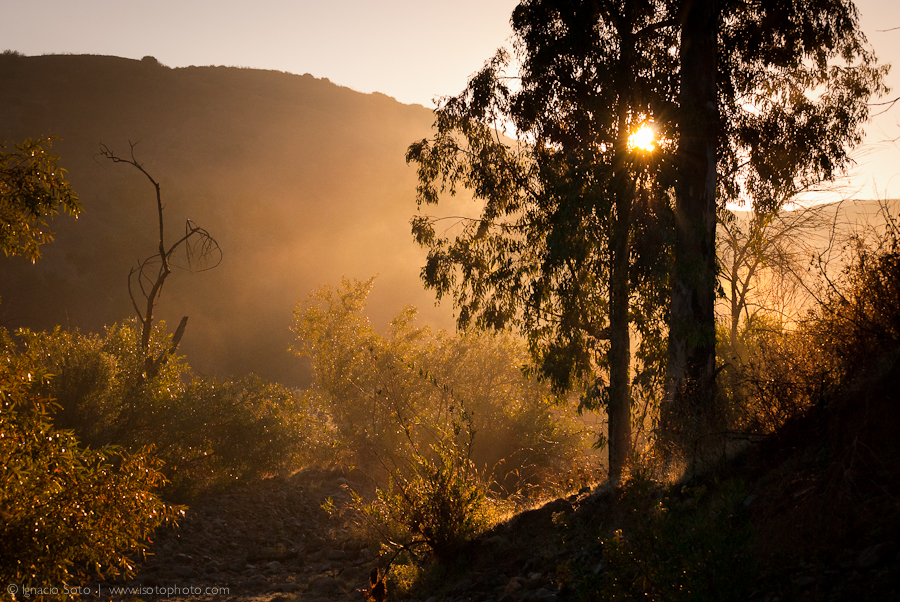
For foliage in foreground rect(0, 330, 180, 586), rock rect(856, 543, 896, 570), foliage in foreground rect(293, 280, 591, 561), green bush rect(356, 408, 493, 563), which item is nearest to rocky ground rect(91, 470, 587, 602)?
green bush rect(356, 408, 493, 563)

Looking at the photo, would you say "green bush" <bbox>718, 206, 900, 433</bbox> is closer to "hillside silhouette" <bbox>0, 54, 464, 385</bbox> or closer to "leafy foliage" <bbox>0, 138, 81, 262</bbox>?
"leafy foliage" <bbox>0, 138, 81, 262</bbox>

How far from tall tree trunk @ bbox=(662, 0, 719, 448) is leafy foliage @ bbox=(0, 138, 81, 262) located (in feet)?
23.9

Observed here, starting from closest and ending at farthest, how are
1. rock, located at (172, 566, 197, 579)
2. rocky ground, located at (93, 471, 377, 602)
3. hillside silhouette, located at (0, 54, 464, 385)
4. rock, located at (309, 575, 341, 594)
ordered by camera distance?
rock, located at (309, 575, 341, 594), rocky ground, located at (93, 471, 377, 602), rock, located at (172, 566, 197, 579), hillside silhouette, located at (0, 54, 464, 385)

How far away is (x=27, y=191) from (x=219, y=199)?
7156 cm

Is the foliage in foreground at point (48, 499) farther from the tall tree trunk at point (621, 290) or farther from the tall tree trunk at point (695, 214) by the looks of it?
the tall tree trunk at point (621, 290)

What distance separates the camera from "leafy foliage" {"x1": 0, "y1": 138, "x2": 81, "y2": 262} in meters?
4.72

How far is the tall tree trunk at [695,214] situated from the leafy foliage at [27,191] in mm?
7297

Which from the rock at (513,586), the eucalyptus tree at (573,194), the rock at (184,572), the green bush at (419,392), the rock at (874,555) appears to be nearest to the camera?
the rock at (874,555)

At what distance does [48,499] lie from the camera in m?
4.18

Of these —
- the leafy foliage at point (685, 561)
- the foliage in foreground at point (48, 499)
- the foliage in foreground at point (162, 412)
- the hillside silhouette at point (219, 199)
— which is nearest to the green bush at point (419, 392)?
the foliage in foreground at point (162, 412)

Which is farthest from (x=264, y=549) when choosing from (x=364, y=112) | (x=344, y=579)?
(x=364, y=112)

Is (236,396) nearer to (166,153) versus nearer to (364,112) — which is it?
(166,153)

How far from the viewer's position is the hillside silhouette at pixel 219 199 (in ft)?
180

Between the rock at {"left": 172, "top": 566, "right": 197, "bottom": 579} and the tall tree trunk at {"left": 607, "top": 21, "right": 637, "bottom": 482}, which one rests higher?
the tall tree trunk at {"left": 607, "top": 21, "right": 637, "bottom": 482}
